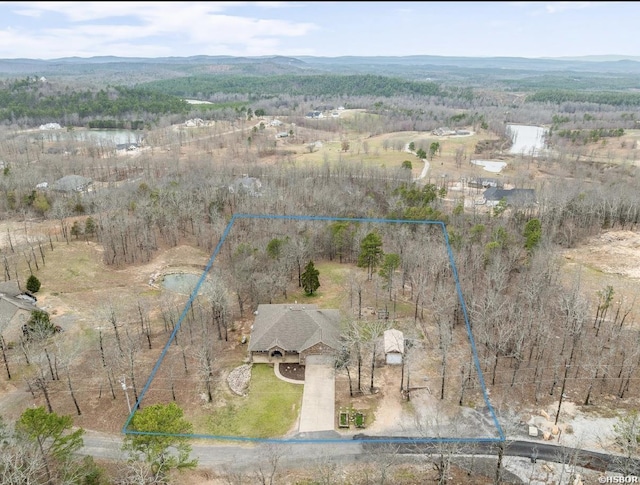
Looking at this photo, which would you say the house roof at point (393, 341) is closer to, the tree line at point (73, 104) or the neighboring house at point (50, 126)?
the neighboring house at point (50, 126)

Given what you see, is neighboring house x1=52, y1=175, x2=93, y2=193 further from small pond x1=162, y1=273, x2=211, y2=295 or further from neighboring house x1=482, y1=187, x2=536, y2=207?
neighboring house x1=482, y1=187, x2=536, y2=207

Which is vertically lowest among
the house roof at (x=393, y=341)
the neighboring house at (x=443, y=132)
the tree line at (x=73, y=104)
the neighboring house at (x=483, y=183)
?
the neighboring house at (x=483, y=183)

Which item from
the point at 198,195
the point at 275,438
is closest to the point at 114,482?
the point at 275,438

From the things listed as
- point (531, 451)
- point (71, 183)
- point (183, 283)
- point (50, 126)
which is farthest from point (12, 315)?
point (50, 126)

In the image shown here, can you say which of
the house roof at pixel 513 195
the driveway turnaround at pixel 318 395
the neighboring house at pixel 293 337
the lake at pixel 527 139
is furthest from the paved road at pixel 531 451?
the lake at pixel 527 139

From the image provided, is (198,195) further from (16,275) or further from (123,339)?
(123,339)

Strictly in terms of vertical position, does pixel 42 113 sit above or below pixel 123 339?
above
